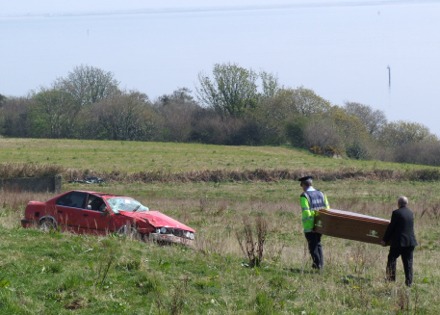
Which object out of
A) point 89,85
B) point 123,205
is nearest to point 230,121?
point 89,85

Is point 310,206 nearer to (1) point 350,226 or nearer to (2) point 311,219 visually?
(2) point 311,219

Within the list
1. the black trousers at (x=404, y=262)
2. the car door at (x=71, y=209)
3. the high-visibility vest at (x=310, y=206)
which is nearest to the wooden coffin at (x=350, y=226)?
the high-visibility vest at (x=310, y=206)

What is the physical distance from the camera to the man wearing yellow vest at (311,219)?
14.0 meters

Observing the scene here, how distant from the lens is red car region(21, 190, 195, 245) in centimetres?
1702

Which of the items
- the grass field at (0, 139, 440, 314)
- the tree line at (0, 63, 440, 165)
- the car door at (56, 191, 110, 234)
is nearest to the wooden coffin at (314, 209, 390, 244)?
the grass field at (0, 139, 440, 314)

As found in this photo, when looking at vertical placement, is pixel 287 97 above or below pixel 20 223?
above

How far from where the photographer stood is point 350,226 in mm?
14094

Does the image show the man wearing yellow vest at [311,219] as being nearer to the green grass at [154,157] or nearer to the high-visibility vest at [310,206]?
the high-visibility vest at [310,206]

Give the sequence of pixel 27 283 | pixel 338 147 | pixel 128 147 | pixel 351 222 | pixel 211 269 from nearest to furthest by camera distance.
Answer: pixel 27 283, pixel 211 269, pixel 351 222, pixel 128 147, pixel 338 147

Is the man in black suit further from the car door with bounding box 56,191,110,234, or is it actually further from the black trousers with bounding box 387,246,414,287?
the car door with bounding box 56,191,110,234

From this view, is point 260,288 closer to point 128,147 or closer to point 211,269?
point 211,269

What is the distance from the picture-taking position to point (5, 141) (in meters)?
73.2

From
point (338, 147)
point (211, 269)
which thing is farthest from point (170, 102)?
point (211, 269)

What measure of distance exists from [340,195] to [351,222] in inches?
1140
